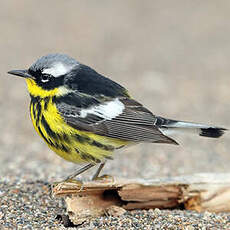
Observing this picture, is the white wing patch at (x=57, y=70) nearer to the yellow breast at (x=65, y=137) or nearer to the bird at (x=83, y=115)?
the bird at (x=83, y=115)

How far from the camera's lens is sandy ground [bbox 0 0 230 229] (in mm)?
5840

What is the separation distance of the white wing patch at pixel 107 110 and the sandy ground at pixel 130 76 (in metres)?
1.13

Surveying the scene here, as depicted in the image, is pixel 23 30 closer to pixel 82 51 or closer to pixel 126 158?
pixel 82 51

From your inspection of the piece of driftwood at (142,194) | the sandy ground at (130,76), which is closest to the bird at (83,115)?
the piece of driftwood at (142,194)

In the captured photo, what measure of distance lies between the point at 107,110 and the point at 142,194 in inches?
41.9

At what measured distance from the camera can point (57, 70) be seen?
19.5 ft

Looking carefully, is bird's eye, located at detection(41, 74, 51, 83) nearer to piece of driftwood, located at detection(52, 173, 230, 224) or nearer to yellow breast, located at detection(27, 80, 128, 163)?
yellow breast, located at detection(27, 80, 128, 163)

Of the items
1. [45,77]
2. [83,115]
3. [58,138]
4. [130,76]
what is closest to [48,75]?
[45,77]

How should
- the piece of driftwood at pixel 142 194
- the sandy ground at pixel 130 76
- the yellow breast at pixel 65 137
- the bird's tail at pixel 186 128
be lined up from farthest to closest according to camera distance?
the bird's tail at pixel 186 128 < the sandy ground at pixel 130 76 < the yellow breast at pixel 65 137 < the piece of driftwood at pixel 142 194

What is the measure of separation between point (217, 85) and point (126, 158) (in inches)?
177

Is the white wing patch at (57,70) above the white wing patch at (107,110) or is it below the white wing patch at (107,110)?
above

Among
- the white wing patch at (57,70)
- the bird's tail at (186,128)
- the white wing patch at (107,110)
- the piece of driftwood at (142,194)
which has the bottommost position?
the piece of driftwood at (142,194)

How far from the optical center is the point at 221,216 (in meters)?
5.69

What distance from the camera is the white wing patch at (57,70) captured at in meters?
5.89
